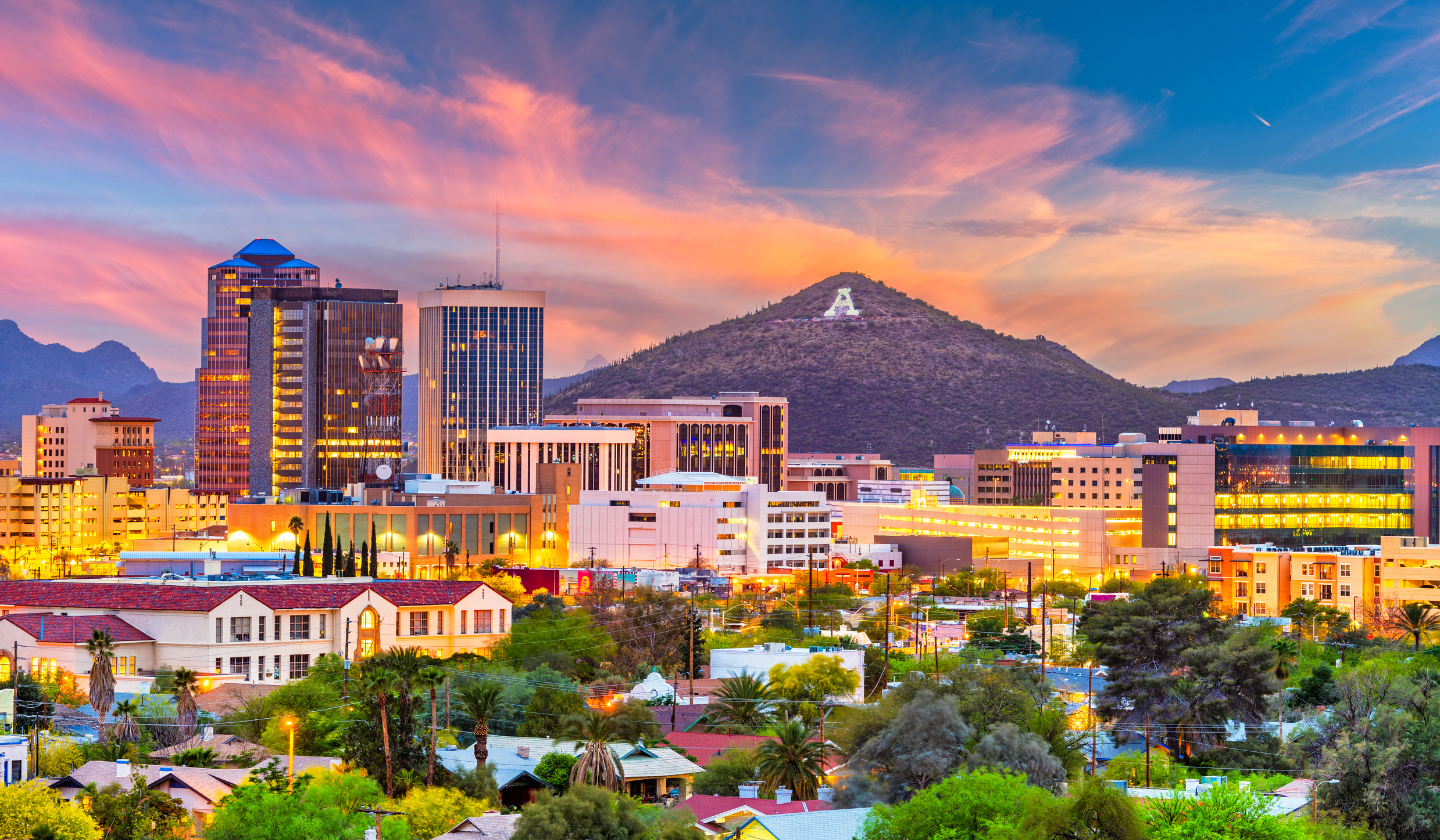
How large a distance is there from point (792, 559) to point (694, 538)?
36.7 ft

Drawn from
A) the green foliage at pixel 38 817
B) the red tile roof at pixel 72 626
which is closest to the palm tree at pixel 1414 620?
the red tile roof at pixel 72 626

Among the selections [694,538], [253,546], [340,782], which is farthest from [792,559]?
[340,782]

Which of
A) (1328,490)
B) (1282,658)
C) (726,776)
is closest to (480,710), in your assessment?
(726,776)

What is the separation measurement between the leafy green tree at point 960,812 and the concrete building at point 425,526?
11683 cm

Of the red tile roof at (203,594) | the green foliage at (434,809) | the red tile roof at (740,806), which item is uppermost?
the red tile roof at (203,594)

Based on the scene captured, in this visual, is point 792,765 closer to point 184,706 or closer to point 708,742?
point 708,742

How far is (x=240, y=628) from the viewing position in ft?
284

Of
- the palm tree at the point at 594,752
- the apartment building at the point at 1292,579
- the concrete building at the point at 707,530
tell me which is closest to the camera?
the palm tree at the point at 594,752

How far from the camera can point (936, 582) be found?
175m

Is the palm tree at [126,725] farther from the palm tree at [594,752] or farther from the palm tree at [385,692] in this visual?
the palm tree at [594,752]

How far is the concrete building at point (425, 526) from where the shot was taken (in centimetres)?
17625

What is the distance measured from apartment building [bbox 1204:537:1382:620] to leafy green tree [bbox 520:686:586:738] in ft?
279

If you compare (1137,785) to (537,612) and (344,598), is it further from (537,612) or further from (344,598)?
(537,612)

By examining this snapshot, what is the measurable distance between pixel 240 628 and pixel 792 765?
35016mm
